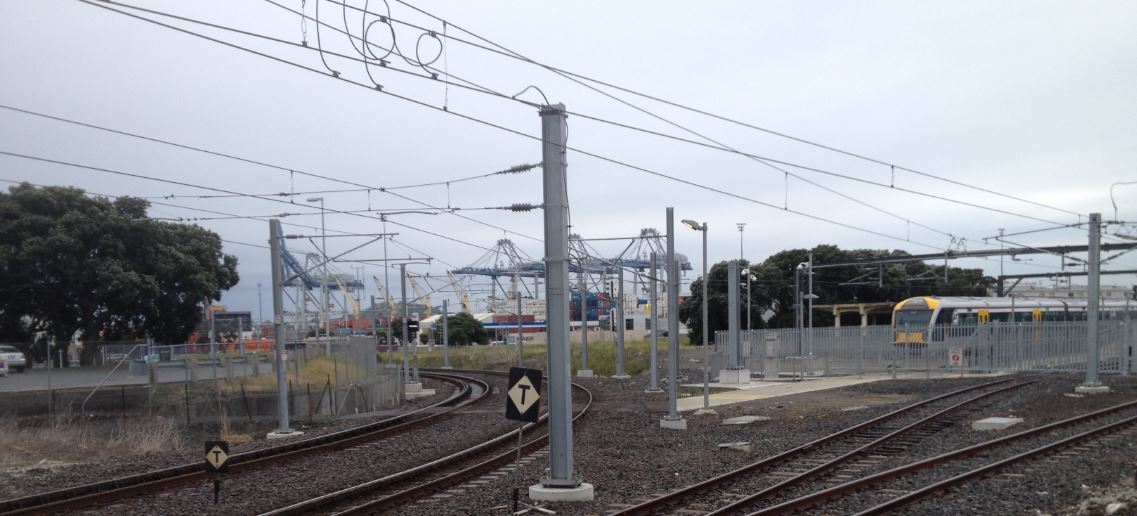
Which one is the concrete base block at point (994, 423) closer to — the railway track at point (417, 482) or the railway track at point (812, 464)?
the railway track at point (812, 464)

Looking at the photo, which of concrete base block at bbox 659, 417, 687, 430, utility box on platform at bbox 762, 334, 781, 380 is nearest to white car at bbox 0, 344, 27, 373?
concrete base block at bbox 659, 417, 687, 430

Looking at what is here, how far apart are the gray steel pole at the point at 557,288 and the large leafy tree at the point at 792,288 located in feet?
210

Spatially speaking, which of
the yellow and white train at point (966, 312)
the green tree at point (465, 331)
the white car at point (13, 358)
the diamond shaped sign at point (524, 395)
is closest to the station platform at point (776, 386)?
the yellow and white train at point (966, 312)

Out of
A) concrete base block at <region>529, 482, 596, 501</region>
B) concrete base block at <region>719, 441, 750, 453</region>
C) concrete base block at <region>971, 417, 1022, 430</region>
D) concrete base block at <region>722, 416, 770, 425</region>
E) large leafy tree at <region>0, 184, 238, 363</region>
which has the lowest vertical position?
concrete base block at <region>722, 416, 770, 425</region>

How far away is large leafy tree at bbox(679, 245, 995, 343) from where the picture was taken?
78.2m

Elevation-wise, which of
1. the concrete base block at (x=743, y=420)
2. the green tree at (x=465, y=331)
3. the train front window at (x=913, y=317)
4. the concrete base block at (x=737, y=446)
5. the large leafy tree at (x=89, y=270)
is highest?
the large leafy tree at (x=89, y=270)

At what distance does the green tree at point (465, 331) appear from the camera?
320ft

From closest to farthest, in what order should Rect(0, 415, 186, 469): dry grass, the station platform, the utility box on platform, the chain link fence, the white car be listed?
Rect(0, 415, 186, 469): dry grass → the station platform → the white car → the chain link fence → the utility box on platform

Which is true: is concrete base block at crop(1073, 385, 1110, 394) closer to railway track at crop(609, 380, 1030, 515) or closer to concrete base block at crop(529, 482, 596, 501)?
railway track at crop(609, 380, 1030, 515)

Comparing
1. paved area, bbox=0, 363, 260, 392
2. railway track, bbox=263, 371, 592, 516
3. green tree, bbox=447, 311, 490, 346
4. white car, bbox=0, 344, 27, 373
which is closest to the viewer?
railway track, bbox=263, 371, 592, 516

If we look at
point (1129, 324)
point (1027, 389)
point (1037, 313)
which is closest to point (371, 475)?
point (1027, 389)

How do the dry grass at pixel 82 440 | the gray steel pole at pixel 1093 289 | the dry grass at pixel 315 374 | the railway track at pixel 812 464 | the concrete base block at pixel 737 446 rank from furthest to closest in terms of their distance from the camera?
1. the dry grass at pixel 315 374
2. the gray steel pole at pixel 1093 289
3. the dry grass at pixel 82 440
4. the concrete base block at pixel 737 446
5. the railway track at pixel 812 464

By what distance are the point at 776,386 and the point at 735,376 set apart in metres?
2.11

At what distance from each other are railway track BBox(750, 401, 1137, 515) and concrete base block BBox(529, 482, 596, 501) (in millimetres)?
2533
